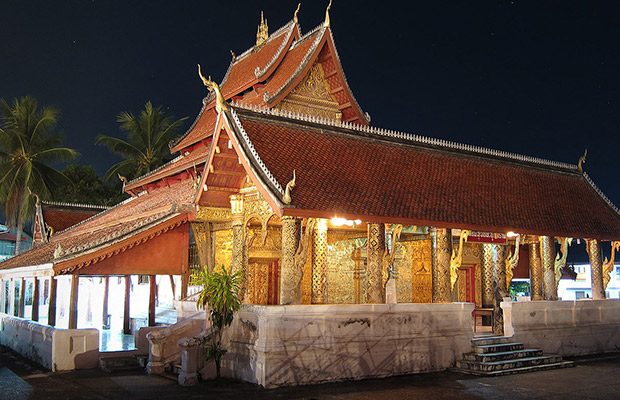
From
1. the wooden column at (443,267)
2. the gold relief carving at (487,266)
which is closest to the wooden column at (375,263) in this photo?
the wooden column at (443,267)

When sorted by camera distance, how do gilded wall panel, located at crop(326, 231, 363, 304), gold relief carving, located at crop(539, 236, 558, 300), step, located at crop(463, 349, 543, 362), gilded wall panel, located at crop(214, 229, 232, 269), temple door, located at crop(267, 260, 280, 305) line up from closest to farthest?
1. step, located at crop(463, 349, 543, 362)
2. gilded wall panel, located at crop(214, 229, 232, 269)
3. temple door, located at crop(267, 260, 280, 305)
4. gold relief carving, located at crop(539, 236, 558, 300)
5. gilded wall panel, located at crop(326, 231, 363, 304)

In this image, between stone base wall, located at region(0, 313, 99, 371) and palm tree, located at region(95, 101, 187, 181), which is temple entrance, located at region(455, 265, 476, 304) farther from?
palm tree, located at region(95, 101, 187, 181)

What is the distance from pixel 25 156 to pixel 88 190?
8.12 m

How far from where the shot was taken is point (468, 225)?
15.8 meters

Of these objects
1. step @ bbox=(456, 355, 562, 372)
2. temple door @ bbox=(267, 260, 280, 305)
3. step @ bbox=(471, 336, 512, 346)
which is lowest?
step @ bbox=(456, 355, 562, 372)

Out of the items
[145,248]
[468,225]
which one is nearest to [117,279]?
[145,248]

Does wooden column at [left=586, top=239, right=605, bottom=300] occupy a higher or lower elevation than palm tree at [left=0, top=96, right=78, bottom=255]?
lower

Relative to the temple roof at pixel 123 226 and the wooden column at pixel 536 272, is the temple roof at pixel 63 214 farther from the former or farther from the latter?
the wooden column at pixel 536 272

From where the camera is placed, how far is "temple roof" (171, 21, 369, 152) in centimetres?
2058

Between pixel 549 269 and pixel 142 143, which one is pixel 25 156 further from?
pixel 549 269

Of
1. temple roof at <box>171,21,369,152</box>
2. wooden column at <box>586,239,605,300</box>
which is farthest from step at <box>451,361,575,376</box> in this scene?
temple roof at <box>171,21,369,152</box>

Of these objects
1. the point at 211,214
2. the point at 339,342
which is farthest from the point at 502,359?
the point at 211,214

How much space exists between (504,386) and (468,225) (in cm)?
438

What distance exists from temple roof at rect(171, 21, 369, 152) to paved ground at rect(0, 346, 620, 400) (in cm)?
1001
